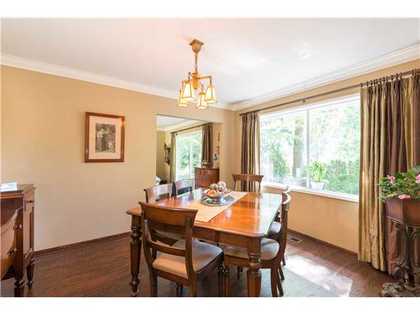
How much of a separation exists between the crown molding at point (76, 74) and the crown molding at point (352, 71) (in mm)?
1865

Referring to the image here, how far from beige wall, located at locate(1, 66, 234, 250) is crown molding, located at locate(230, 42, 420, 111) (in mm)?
2128

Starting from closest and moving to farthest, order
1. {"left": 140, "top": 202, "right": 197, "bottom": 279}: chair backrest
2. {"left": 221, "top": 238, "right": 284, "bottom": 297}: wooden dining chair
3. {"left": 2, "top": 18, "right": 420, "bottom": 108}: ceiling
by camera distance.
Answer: {"left": 140, "top": 202, "right": 197, "bottom": 279}: chair backrest < {"left": 221, "top": 238, "right": 284, "bottom": 297}: wooden dining chair < {"left": 2, "top": 18, "right": 420, "bottom": 108}: ceiling

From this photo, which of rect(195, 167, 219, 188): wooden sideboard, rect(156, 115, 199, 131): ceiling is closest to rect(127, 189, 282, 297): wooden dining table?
rect(195, 167, 219, 188): wooden sideboard

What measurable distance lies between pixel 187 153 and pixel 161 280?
500 cm

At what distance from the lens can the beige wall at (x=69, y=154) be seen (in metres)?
2.48

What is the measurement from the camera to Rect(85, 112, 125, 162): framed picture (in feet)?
9.64

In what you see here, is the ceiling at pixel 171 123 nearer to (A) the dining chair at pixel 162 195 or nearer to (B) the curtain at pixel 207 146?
(B) the curtain at pixel 207 146

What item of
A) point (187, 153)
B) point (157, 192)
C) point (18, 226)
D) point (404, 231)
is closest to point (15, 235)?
point (18, 226)

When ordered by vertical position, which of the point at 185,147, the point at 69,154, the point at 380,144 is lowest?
the point at 69,154

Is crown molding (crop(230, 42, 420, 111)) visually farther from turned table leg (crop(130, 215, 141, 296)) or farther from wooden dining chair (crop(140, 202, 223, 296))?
turned table leg (crop(130, 215, 141, 296))

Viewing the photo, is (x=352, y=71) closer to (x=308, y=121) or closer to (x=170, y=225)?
(x=308, y=121)

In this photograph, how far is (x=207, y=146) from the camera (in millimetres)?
5172

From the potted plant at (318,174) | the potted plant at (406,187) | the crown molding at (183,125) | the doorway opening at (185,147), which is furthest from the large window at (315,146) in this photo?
the crown molding at (183,125)

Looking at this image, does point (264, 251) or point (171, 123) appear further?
point (171, 123)
